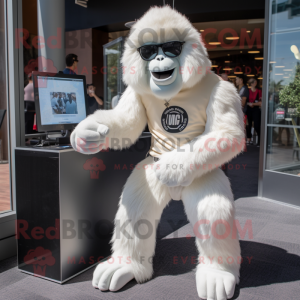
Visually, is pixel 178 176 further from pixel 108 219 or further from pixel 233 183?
pixel 233 183

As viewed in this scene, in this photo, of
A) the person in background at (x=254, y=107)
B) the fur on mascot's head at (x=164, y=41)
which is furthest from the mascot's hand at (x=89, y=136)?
the person in background at (x=254, y=107)

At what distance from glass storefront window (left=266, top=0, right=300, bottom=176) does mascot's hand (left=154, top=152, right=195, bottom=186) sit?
225 cm

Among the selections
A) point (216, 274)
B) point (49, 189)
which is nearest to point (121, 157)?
point (49, 189)

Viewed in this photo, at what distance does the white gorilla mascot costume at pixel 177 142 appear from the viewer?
160 cm

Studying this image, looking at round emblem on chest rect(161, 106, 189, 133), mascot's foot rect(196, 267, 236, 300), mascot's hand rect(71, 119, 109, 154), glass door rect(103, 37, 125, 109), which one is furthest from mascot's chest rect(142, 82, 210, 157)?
glass door rect(103, 37, 125, 109)

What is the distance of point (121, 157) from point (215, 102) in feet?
2.56

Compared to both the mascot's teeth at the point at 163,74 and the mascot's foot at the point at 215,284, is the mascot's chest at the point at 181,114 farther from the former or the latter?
the mascot's foot at the point at 215,284

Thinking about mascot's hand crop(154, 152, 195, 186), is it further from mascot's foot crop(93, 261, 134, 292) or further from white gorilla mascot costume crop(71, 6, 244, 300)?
mascot's foot crop(93, 261, 134, 292)

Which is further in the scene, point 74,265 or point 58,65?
point 58,65

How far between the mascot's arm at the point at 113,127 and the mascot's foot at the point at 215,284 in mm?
798

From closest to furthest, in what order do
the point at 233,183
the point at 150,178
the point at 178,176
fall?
the point at 178,176 → the point at 150,178 → the point at 233,183

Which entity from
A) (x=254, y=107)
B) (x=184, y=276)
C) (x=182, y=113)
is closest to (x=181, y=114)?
(x=182, y=113)

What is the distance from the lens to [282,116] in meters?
3.53

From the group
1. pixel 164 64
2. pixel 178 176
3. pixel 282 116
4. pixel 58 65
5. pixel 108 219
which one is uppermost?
pixel 58 65
